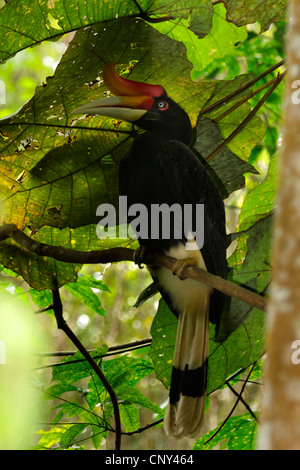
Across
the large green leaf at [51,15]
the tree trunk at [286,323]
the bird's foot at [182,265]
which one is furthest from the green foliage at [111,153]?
the tree trunk at [286,323]

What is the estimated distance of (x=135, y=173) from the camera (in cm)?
116

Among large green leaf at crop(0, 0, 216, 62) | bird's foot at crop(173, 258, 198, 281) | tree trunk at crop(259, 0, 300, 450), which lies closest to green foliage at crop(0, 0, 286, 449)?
large green leaf at crop(0, 0, 216, 62)

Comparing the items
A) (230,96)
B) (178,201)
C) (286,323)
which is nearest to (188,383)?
(178,201)

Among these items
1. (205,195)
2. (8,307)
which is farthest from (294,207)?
(8,307)

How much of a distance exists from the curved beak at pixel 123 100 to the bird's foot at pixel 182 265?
298mm

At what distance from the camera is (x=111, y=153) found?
4.05ft

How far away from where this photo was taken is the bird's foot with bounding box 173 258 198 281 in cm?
102

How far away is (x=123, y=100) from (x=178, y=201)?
222 mm

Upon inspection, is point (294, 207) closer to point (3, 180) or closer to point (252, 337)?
point (252, 337)

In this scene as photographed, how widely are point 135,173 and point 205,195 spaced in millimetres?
152

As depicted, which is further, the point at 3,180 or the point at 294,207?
the point at 3,180

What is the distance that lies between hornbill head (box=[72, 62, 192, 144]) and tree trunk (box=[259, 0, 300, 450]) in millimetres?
734

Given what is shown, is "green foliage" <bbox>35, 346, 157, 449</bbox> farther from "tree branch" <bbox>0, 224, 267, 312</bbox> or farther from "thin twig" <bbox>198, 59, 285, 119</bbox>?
"thin twig" <bbox>198, 59, 285, 119</bbox>

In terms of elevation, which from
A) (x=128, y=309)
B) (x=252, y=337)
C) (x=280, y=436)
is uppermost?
(x=128, y=309)
